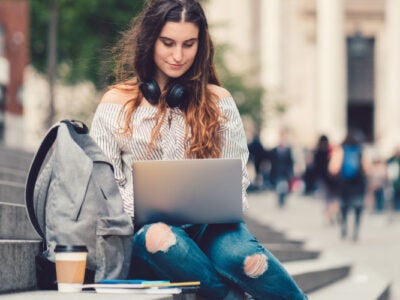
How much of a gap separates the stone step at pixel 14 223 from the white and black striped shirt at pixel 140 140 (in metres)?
0.91

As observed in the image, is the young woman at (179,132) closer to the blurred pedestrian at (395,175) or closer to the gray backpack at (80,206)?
the gray backpack at (80,206)

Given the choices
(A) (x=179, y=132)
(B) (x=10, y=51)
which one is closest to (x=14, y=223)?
(A) (x=179, y=132)

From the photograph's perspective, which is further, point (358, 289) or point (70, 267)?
point (358, 289)

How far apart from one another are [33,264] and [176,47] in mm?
1254

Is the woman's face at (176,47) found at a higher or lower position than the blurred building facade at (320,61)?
higher

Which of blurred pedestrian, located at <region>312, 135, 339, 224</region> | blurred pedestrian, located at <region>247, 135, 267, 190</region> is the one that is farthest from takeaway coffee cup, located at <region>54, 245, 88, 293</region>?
blurred pedestrian, located at <region>247, 135, 267, 190</region>

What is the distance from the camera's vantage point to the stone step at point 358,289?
28.6ft

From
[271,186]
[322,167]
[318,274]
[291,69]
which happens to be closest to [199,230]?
[318,274]

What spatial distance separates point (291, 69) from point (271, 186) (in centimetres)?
2216

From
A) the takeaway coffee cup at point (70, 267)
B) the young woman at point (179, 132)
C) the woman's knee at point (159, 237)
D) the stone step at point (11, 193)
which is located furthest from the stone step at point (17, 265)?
the stone step at point (11, 193)

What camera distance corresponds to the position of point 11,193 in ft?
26.4

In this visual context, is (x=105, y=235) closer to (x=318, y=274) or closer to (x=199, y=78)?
(x=199, y=78)

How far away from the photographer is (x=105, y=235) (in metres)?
5.32

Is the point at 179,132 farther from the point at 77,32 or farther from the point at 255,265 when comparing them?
the point at 77,32
